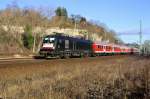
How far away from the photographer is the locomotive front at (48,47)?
45531 mm

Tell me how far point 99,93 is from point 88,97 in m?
0.91

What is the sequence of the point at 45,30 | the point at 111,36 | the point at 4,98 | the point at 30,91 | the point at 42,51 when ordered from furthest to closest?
the point at 111,36 → the point at 45,30 → the point at 42,51 → the point at 30,91 → the point at 4,98

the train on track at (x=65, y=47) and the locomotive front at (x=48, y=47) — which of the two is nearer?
the locomotive front at (x=48, y=47)

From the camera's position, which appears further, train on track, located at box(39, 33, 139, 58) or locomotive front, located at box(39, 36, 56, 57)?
train on track, located at box(39, 33, 139, 58)

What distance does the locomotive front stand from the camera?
4553 centimetres

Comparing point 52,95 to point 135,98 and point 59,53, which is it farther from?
point 59,53

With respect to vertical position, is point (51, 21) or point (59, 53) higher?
point (51, 21)

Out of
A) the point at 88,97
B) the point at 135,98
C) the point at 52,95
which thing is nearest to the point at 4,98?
the point at 52,95

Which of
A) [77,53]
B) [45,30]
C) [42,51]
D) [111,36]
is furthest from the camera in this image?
[111,36]

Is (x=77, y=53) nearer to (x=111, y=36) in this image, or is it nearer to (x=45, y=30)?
(x=45, y=30)

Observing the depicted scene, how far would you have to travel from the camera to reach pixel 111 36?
175 meters

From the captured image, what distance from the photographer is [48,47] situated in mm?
45875

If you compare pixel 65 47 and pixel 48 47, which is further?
pixel 65 47

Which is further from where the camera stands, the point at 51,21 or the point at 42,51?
the point at 51,21
